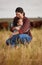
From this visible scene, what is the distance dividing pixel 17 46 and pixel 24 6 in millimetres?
297

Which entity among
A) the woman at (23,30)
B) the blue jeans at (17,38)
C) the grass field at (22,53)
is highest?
the woman at (23,30)

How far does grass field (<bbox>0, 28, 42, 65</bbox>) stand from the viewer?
129cm

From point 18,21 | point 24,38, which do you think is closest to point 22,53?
point 24,38

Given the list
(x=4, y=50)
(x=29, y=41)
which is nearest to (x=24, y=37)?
(x=29, y=41)

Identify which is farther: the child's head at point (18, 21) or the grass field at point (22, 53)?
the child's head at point (18, 21)

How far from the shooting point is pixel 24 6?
1537 mm

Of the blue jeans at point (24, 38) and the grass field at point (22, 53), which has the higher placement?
the blue jeans at point (24, 38)

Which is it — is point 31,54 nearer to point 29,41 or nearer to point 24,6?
point 29,41

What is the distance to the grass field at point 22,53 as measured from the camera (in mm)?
1286

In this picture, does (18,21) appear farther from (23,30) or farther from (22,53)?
(22,53)

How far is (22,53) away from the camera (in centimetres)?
133

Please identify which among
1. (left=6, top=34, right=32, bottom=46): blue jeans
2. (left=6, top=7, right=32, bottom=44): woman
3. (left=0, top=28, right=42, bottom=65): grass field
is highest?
(left=6, top=7, right=32, bottom=44): woman

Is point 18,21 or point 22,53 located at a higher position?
point 18,21

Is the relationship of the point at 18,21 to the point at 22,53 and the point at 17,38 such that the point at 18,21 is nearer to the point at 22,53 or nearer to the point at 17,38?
the point at 17,38
